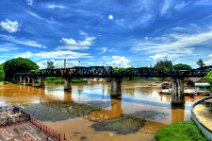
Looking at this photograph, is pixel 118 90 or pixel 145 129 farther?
pixel 118 90

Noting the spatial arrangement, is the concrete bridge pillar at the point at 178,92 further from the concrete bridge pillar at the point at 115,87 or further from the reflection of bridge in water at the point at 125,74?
the concrete bridge pillar at the point at 115,87

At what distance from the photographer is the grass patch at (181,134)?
24.6m

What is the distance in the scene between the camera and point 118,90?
7006 cm

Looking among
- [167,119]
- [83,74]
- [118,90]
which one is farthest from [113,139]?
[83,74]

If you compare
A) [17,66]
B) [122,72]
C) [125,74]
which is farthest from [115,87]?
[17,66]

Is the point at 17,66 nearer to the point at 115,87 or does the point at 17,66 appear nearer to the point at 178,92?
the point at 115,87

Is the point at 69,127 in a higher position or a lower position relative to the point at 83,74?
lower

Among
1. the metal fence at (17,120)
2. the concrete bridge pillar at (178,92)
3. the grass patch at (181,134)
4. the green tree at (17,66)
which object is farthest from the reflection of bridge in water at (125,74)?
the green tree at (17,66)

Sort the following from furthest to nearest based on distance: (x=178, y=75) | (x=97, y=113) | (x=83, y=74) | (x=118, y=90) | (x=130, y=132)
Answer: (x=83, y=74) → (x=118, y=90) → (x=178, y=75) → (x=97, y=113) → (x=130, y=132)

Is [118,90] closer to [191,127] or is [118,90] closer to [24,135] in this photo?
[191,127]

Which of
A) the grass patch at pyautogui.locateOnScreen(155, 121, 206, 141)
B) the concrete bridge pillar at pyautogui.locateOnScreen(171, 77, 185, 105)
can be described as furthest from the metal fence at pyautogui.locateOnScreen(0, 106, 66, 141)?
the concrete bridge pillar at pyautogui.locateOnScreen(171, 77, 185, 105)

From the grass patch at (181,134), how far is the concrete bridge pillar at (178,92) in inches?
948

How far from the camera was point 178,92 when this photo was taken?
53719 millimetres

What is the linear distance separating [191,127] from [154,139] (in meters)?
5.25
